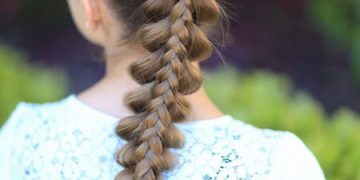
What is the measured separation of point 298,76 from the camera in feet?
7.94

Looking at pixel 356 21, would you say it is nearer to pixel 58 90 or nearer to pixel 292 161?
pixel 58 90

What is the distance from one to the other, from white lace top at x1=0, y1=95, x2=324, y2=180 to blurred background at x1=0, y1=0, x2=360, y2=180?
3.57ft

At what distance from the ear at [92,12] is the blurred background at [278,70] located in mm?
1087

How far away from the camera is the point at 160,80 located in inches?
43.9

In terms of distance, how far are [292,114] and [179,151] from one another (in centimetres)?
124

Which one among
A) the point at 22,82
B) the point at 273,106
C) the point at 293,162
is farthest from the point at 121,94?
the point at 22,82

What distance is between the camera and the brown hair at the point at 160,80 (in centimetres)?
110

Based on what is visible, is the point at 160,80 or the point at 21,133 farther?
the point at 21,133

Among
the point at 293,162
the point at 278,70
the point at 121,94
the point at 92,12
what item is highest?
the point at 92,12

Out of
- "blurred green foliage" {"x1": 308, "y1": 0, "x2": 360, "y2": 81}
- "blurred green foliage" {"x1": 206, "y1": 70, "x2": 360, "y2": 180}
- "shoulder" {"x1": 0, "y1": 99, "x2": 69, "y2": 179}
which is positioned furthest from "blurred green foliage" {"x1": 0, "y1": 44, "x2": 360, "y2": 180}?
"shoulder" {"x1": 0, "y1": 99, "x2": 69, "y2": 179}

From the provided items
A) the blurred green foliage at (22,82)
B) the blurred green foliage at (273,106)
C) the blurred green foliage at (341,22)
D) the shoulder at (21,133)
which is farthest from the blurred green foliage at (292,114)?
the shoulder at (21,133)

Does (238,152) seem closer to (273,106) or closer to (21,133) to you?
(21,133)

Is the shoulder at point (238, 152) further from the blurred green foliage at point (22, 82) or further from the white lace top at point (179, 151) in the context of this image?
the blurred green foliage at point (22, 82)

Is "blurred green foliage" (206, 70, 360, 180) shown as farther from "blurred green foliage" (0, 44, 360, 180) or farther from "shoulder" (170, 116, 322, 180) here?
"shoulder" (170, 116, 322, 180)
